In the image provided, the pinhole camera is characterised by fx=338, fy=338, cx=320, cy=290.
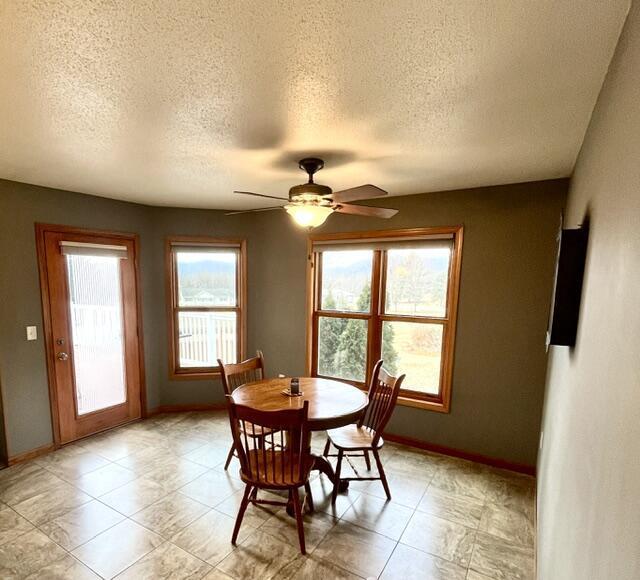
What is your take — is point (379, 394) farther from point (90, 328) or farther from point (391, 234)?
point (90, 328)

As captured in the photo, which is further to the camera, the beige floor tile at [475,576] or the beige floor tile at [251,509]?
the beige floor tile at [251,509]

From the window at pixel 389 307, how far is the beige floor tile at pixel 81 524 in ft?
7.28

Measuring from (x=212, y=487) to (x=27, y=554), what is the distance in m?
1.12

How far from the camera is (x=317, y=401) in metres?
2.53

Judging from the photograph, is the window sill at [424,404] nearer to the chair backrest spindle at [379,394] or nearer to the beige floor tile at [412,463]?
the beige floor tile at [412,463]

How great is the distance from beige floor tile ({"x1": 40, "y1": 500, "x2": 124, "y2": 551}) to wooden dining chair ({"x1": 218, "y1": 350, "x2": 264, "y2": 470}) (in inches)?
35.1

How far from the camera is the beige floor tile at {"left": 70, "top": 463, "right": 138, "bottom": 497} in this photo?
2.64 meters

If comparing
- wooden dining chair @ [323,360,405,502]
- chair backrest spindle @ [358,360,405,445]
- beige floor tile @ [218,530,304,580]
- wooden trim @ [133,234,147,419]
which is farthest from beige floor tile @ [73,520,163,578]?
wooden trim @ [133,234,147,419]

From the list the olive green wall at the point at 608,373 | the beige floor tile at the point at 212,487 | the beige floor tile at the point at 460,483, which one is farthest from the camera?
the beige floor tile at the point at 460,483

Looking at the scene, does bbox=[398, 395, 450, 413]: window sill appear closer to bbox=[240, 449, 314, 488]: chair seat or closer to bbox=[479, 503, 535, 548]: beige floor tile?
bbox=[479, 503, 535, 548]: beige floor tile

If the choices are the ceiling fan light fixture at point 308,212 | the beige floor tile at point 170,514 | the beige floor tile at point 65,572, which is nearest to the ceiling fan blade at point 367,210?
the ceiling fan light fixture at point 308,212

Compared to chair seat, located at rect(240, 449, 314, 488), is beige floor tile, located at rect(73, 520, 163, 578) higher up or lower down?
lower down

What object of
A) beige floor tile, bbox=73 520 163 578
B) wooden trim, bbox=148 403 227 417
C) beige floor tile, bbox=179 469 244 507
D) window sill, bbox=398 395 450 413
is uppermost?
window sill, bbox=398 395 450 413

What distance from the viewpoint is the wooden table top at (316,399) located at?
2256 mm
